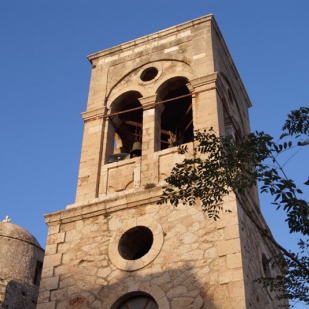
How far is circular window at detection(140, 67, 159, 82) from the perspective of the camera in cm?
1332

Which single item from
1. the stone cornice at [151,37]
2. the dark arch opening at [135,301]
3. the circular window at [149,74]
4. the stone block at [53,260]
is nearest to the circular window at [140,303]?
the dark arch opening at [135,301]

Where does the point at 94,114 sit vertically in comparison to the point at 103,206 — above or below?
above

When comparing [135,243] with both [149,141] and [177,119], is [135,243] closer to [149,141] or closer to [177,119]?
[149,141]

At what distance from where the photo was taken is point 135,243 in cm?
1052

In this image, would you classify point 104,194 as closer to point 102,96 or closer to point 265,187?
point 102,96

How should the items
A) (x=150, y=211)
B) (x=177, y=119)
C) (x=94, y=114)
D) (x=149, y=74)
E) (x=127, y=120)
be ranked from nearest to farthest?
(x=150, y=211), (x=94, y=114), (x=149, y=74), (x=127, y=120), (x=177, y=119)

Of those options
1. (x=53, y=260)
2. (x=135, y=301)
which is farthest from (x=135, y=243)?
(x=53, y=260)

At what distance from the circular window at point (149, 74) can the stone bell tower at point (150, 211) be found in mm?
25

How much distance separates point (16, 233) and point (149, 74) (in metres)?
6.00

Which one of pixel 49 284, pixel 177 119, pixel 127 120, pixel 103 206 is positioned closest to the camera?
pixel 49 284

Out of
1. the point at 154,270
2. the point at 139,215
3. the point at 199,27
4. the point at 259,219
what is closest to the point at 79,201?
the point at 139,215

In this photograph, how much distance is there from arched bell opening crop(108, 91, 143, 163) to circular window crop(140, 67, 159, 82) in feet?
1.45

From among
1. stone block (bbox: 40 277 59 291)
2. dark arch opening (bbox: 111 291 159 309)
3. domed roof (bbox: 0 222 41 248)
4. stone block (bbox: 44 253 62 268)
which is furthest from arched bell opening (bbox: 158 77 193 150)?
domed roof (bbox: 0 222 41 248)

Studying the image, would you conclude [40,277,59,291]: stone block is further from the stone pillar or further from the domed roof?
the domed roof
